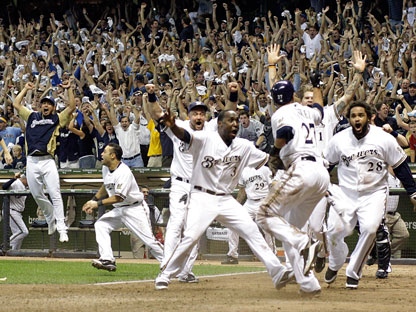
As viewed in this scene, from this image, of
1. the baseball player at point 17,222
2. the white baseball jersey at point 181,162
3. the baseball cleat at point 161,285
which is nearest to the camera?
the baseball cleat at point 161,285

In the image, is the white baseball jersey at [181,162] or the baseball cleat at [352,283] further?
the white baseball jersey at [181,162]

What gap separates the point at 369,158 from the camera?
32.3 ft

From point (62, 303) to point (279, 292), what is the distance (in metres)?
2.19

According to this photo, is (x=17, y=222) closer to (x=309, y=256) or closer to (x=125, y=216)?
(x=125, y=216)

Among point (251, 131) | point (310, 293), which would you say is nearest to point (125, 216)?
point (310, 293)

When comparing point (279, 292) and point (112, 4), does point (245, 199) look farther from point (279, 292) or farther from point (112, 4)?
point (112, 4)

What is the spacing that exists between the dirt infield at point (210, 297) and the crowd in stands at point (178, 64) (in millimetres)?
4846

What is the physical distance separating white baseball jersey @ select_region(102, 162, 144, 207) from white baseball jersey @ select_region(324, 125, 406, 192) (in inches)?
124

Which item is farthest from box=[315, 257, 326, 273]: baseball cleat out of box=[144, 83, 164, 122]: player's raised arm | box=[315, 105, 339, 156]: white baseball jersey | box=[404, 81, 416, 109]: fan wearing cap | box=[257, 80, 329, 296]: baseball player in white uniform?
box=[404, 81, 416, 109]: fan wearing cap

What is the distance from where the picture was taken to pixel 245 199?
15.3 m

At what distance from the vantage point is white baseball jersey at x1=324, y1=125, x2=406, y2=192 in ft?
32.2

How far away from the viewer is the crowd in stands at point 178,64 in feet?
58.4

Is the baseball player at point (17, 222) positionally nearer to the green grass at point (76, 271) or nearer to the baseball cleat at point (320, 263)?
the green grass at point (76, 271)

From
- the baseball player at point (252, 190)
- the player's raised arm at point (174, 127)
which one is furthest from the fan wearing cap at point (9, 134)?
the player's raised arm at point (174, 127)
